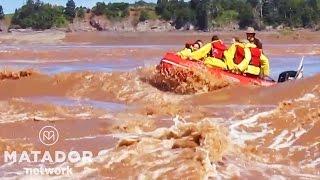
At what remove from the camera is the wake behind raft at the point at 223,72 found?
14.9m

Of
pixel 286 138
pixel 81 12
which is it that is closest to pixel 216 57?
pixel 286 138

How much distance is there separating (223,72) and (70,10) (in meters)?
53.7

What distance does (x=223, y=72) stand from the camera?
1526cm

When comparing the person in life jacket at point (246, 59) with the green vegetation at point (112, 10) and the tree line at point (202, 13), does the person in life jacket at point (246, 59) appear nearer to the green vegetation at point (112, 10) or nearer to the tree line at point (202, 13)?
the tree line at point (202, 13)

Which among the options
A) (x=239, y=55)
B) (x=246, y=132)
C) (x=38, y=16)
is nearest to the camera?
(x=246, y=132)

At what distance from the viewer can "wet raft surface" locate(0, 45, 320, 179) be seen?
7645mm

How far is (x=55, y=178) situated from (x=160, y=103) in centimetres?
632

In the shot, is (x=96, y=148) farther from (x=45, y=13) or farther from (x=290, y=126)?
(x=45, y=13)

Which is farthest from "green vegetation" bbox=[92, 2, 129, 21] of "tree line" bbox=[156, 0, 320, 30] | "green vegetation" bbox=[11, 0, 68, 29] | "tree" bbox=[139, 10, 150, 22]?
"tree line" bbox=[156, 0, 320, 30]

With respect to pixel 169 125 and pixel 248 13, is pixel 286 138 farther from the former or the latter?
pixel 248 13

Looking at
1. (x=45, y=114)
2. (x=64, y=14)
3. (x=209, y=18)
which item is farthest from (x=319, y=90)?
(x=64, y=14)

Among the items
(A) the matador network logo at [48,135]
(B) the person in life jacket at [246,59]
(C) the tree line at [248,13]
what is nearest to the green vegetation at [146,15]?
(C) the tree line at [248,13]

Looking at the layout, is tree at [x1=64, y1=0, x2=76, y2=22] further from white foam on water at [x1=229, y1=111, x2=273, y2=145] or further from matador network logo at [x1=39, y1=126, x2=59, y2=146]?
matador network logo at [x1=39, y1=126, x2=59, y2=146]

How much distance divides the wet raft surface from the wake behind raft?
28cm
